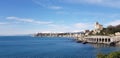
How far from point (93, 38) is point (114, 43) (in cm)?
3479

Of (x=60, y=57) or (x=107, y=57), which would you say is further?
(x=60, y=57)

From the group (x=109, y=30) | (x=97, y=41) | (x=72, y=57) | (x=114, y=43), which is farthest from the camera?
(x=109, y=30)

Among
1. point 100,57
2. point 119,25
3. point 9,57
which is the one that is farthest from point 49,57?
point 119,25

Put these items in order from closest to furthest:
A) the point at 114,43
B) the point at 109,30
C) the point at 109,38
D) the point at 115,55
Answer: the point at 115,55 → the point at 114,43 → the point at 109,38 → the point at 109,30

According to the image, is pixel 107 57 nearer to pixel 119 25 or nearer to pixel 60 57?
pixel 60 57

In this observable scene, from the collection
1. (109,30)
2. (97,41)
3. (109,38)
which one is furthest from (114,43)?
(109,30)

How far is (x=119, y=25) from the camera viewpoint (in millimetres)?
185125

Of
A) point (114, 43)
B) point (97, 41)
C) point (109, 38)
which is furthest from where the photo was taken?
point (97, 41)

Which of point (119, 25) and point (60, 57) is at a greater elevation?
point (119, 25)

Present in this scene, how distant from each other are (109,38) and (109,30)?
32460mm

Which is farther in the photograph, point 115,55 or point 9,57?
point 9,57

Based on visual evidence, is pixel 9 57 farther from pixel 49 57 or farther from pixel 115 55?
pixel 115 55

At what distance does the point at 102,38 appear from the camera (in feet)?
470

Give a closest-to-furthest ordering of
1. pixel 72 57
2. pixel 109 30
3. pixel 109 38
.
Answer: pixel 72 57 → pixel 109 38 → pixel 109 30
